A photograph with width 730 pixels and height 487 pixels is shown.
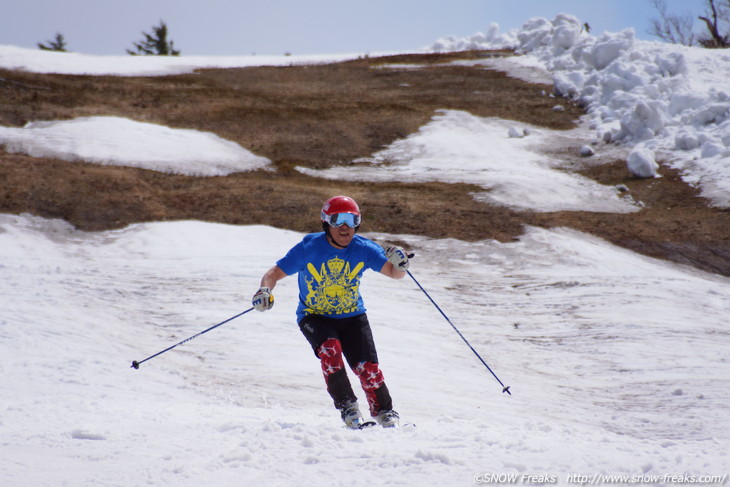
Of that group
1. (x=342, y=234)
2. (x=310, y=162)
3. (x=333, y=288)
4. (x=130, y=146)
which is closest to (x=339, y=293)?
(x=333, y=288)

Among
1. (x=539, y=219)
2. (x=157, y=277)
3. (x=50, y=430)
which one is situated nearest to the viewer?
(x=50, y=430)

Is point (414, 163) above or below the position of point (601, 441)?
above

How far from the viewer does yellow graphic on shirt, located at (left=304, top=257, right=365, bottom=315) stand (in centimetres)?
716

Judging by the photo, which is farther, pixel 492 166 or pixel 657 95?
pixel 657 95

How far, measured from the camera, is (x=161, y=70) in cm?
3797

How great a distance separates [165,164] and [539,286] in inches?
514

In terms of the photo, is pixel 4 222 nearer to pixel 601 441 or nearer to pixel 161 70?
pixel 601 441

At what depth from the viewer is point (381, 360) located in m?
10.8

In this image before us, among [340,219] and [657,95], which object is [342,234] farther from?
[657,95]

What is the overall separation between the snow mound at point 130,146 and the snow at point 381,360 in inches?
6.7

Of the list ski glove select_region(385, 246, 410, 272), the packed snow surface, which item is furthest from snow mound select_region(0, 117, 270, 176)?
ski glove select_region(385, 246, 410, 272)

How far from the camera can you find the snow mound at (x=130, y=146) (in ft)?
68.2

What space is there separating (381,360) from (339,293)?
3823 millimetres

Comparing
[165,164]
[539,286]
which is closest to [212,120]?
[165,164]
